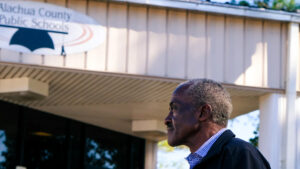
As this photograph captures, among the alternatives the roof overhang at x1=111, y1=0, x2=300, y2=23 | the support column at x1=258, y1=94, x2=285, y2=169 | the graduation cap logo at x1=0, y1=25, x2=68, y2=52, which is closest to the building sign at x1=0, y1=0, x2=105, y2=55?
the graduation cap logo at x1=0, y1=25, x2=68, y2=52

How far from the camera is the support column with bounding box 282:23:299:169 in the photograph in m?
8.85

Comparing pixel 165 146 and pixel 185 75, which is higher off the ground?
pixel 185 75

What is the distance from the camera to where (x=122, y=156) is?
1329cm

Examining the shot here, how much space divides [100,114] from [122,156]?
2050 mm

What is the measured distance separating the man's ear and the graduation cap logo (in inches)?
215

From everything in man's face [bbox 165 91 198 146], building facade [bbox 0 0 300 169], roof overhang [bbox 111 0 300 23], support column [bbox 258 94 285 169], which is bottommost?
support column [bbox 258 94 285 169]

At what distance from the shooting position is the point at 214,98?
115 inches

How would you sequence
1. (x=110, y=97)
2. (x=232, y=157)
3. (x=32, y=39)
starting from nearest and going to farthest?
(x=232, y=157), (x=32, y=39), (x=110, y=97)

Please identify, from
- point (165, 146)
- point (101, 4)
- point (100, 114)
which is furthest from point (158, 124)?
point (165, 146)

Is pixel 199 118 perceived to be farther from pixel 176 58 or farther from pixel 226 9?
pixel 226 9

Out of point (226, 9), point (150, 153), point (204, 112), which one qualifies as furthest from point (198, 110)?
point (150, 153)

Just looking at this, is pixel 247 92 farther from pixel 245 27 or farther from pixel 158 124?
pixel 158 124

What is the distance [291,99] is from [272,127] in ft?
1.62

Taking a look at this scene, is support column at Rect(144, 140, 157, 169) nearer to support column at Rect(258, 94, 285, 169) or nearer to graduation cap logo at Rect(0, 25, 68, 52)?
support column at Rect(258, 94, 285, 169)
